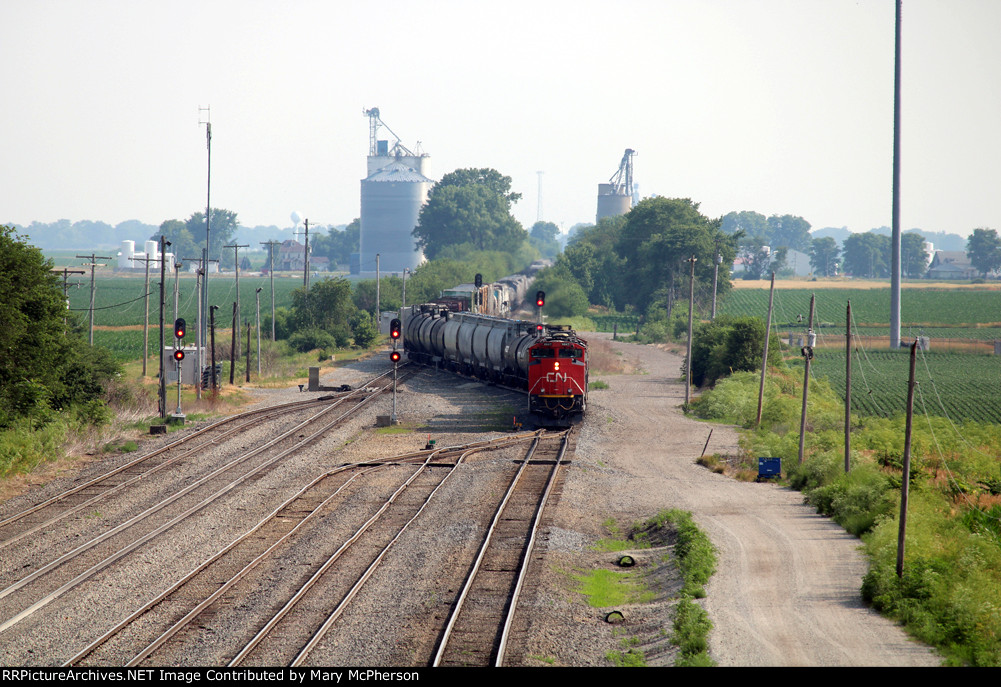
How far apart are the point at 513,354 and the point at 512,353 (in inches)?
5.6

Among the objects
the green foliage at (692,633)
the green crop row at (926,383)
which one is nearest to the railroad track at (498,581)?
the green foliage at (692,633)

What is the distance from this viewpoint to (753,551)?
70.8 ft

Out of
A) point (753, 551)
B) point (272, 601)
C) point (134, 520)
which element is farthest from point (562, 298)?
point (272, 601)

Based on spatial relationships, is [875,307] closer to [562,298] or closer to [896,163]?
[562,298]

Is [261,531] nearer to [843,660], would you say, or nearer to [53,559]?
[53,559]

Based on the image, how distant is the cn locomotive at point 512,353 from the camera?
3881 centimetres

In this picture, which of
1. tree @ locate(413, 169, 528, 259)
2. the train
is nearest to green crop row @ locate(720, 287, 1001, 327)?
the train

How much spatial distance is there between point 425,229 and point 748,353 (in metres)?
147

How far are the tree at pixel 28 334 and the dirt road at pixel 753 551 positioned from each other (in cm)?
1959

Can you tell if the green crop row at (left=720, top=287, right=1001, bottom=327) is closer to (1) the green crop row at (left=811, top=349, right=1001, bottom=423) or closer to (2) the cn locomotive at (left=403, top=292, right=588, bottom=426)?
(1) the green crop row at (left=811, top=349, right=1001, bottom=423)

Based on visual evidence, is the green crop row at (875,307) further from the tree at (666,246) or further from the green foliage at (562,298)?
the green foliage at (562,298)

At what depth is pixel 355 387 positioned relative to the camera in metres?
51.8

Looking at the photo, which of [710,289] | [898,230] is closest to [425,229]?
[710,289]

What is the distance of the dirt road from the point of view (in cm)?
1515
